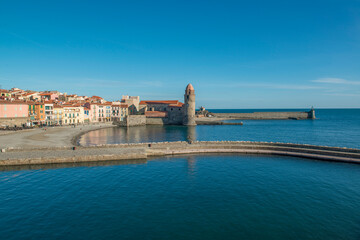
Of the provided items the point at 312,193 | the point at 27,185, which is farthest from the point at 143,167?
the point at 312,193

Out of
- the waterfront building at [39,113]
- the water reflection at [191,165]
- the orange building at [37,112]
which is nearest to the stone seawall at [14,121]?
the orange building at [37,112]

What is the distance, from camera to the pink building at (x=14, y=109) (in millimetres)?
57188

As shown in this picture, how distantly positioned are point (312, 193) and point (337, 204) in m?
2.29

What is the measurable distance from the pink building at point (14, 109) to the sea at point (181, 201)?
134ft

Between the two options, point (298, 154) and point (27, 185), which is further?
point (298, 154)

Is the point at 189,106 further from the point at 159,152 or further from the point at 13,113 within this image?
the point at 13,113

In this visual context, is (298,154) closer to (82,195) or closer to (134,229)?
(134,229)

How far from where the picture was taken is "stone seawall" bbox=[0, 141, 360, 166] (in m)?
29.1

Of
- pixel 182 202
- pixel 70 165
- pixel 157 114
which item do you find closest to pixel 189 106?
pixel 157 114

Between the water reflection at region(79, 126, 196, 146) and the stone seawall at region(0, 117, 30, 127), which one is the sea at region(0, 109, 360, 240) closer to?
the water reflection at region(79, 126, 196, 146)

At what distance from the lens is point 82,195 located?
19.2m

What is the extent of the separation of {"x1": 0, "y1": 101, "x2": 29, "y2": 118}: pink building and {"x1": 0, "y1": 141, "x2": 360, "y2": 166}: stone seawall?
34.7m

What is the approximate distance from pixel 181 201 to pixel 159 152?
16931 mm

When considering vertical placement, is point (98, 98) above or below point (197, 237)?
above
